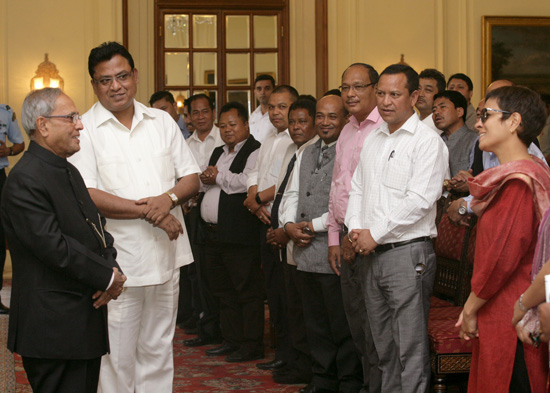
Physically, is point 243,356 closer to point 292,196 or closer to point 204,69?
point 292,196

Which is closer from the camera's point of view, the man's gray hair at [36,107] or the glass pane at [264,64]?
the man's gray hair at [36,107]

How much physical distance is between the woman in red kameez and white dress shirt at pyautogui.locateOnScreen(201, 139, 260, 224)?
277cm

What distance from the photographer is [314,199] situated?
446 centimetres

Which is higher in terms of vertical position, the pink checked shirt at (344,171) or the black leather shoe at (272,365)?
the pink checked shirt at (344,171)

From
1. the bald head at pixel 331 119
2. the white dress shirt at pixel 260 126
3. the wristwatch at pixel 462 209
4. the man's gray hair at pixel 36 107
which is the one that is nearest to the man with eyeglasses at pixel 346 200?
the bald head at pixel 331 119

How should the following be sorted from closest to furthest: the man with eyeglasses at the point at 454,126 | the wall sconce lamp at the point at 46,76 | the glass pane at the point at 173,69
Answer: the man with eyeglasses at the point at 454,126 → the wall sconce lamp at the point at 46,76 → the glass pane at the point at 173,69

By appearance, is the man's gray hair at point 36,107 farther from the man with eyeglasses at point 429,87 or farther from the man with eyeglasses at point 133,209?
the man with eyeglasses at point 429,87

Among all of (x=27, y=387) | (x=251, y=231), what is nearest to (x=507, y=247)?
(x=251, y=231)

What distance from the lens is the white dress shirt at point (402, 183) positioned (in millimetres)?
3570

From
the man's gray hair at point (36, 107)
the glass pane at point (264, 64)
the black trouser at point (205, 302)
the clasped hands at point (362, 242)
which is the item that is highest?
the glass pane at point (264, 64)

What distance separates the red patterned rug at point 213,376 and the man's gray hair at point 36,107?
2340mm

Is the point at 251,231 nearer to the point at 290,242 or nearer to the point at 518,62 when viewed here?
the point at 290,242

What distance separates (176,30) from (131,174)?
6076 millimetres

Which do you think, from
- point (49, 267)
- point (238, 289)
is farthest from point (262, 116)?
point (49, 267)
